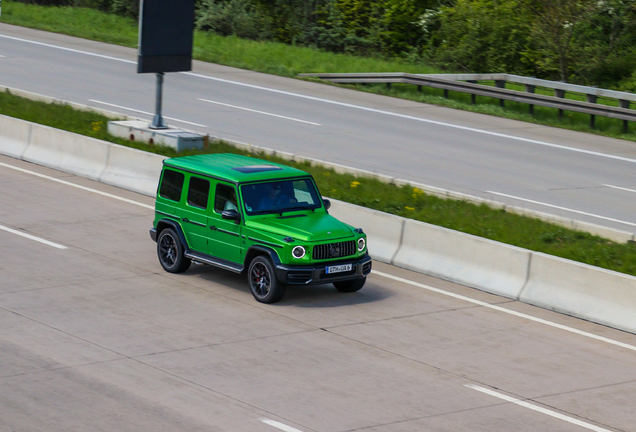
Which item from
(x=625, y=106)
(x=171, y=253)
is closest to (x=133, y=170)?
(x=171, y=253)

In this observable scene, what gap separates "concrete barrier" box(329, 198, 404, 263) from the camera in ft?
48.1

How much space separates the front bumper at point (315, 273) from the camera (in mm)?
11773

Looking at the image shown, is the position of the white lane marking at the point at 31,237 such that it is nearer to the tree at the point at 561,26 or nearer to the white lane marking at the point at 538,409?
the white lane marking at the point at 538,409

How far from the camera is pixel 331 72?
37656mm

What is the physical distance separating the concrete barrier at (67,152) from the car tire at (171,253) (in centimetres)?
641

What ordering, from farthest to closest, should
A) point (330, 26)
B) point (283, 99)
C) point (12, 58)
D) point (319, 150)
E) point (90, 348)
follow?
point (330, 26), point (12, 58), point (283, 99), point (319, 150), point (90, 348)

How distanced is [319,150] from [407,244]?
8.59 metres

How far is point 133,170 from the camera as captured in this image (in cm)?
1881

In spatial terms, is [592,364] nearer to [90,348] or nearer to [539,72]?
[90,348]

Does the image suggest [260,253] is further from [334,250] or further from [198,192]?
[198,192]

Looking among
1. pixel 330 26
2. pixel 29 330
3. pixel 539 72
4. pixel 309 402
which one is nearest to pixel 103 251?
pixel 29 330

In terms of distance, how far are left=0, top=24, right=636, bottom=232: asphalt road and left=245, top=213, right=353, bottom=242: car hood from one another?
6.44 m

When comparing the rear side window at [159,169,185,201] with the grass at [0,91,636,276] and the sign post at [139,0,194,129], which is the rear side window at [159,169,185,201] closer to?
the grass at [0,91,636,276]

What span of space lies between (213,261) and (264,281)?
0.98 meters
